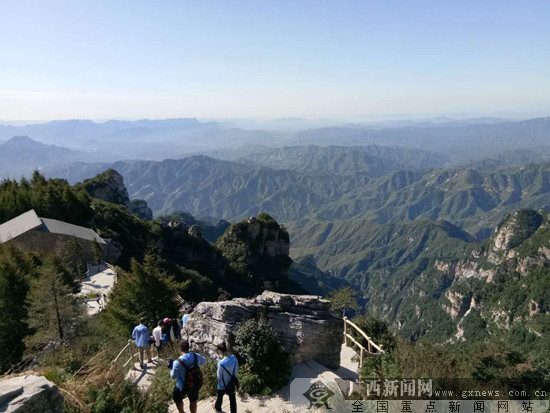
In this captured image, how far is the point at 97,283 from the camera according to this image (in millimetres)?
28672

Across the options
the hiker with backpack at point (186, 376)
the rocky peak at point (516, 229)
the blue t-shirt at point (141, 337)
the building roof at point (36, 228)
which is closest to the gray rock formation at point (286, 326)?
the blue t-shirt at point (141, 337)

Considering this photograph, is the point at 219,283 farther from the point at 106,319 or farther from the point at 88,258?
the point at 106,319

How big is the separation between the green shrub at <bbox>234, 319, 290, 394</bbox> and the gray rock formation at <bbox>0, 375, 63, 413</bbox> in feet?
16.3

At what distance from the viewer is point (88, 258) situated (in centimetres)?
3406

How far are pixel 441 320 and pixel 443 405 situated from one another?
160 m

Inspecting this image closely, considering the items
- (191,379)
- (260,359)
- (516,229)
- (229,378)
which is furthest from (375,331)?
(516,229)

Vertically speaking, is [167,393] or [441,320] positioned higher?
[167,393]

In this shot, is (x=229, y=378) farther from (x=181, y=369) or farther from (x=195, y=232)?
(x=195, y=232)

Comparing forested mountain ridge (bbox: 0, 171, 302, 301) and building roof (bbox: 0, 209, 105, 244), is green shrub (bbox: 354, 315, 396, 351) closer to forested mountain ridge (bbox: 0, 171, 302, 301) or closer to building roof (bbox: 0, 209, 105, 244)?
forested mountain ridge (bbox: 0, 171, 302, 301)

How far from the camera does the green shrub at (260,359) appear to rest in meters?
10.1

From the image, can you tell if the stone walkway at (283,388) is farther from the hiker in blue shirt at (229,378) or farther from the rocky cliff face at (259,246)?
the rocky cliff face at (259,246)

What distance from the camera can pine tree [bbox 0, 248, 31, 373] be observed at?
14227 millimetres

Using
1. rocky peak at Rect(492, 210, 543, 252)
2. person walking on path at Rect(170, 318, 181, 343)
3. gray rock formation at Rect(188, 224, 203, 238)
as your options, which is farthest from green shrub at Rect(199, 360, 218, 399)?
rocky peak at Rect(492, 210, 543, 252)

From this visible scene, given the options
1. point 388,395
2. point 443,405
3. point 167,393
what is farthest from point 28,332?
point 443,405
